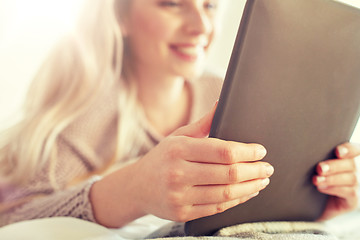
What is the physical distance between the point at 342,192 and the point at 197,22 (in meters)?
0.62

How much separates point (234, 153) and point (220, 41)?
1.35 m

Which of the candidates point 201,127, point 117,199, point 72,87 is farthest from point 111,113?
point 201,127

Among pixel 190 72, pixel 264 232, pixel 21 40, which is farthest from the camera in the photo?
pixel 21 40

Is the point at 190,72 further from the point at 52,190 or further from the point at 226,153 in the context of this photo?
the point at 226,153

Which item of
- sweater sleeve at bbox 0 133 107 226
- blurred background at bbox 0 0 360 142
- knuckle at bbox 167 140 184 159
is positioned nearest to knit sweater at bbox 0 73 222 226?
sweater sleeve at bbox 0 133 107 226

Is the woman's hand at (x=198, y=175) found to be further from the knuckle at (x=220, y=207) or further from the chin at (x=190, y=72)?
the chin at (x=190, y=72)

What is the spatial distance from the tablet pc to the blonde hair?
2.05ft

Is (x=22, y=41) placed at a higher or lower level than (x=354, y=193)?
higher

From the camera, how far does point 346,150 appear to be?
0.58 meters

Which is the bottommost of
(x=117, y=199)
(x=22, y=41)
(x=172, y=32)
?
(x=117, y=199)

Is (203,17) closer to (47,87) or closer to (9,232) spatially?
(47,87)

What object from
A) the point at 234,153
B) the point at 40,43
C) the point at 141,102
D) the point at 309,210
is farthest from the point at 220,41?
the point at 234,153

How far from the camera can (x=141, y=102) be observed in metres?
1.20

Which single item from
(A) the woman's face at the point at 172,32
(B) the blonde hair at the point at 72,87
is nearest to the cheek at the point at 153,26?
(A) the woman's face at the point at 172,32
